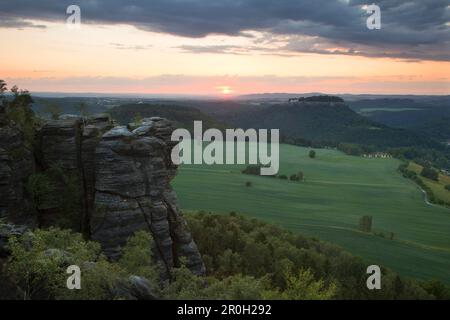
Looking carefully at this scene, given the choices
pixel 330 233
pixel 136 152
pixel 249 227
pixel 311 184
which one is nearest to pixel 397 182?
pixel 311 184

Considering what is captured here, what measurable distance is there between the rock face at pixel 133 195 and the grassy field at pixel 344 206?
160ft

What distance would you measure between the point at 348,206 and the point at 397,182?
4354 cm

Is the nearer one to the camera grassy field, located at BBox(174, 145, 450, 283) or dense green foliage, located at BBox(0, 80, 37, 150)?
dense green foliage, located at BBox(0, 80, 37, 150)

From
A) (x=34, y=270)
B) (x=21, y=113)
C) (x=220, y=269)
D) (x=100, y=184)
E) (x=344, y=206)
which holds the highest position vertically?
(x=21, y=113)

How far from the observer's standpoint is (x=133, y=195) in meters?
46.5

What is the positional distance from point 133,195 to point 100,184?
361 cm

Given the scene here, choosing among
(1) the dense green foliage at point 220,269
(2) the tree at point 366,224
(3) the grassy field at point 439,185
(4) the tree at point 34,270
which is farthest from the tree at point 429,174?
(4) the tree at point 34,270

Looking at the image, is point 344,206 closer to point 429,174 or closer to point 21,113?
point 429,174

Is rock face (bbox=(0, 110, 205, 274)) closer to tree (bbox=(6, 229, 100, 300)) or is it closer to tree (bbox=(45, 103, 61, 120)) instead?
tree (bbox=(45, 103, 61, 120))

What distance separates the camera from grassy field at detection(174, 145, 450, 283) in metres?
90.1

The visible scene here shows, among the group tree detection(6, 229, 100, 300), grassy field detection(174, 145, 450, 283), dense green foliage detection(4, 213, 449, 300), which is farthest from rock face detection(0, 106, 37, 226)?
grassy field detection(174, 145, 450, 283)

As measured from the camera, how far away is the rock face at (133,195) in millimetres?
45531

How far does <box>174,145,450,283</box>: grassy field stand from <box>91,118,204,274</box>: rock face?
48858mm

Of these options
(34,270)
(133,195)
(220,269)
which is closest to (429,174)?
(220,269)
